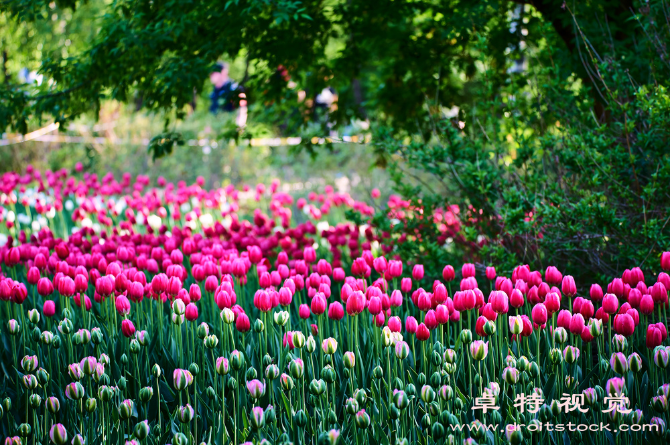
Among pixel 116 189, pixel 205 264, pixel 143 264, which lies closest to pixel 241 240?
pixel 143 264

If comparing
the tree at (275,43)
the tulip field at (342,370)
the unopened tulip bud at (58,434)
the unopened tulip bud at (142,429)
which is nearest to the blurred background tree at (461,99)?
the tree at (275,43)

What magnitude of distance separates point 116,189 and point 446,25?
4.44 m

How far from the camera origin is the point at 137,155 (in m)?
12.2

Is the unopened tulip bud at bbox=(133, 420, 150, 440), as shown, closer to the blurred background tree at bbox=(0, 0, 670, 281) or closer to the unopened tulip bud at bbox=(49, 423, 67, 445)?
the unopened tulip bud at bbox=(49, 423, 67, 445)

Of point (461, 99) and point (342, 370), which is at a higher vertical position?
point (461, 99)

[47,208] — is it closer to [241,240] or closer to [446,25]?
[241,240]

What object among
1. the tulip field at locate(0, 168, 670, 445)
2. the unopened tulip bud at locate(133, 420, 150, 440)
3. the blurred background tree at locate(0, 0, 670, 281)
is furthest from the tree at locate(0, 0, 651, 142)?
the unopened tulip bud at locate(133, 420, 150, 440)

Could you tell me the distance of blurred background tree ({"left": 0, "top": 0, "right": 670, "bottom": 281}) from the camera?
3.94 meters

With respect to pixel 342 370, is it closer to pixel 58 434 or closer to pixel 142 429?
pixel 142 429

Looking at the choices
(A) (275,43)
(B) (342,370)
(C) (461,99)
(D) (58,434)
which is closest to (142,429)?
(D) (58,434)

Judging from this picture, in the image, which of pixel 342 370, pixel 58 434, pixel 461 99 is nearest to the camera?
pixel 58 434

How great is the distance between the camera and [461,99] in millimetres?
6492

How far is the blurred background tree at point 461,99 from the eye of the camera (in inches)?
155

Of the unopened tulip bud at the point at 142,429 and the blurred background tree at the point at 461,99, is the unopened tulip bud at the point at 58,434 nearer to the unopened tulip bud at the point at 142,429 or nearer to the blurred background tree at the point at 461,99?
the unopened tulip bud at the point at 142,429
